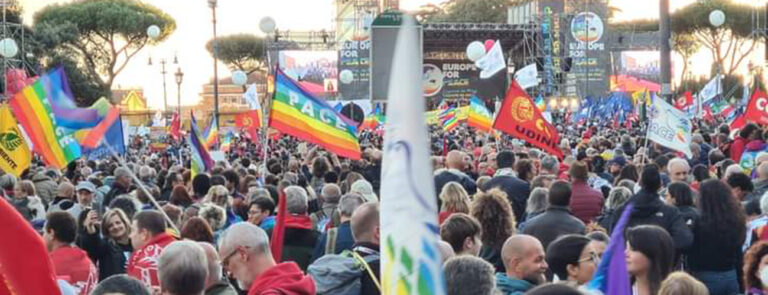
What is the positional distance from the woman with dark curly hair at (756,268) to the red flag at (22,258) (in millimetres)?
2965

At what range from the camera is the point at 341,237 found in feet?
21.3

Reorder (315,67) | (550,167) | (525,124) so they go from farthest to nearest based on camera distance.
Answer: (315,67)
(525,124)
(550,167)

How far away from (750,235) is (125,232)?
12.8 feet

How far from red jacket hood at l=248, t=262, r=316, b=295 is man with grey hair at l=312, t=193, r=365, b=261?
1663 mm

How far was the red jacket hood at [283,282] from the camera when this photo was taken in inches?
178

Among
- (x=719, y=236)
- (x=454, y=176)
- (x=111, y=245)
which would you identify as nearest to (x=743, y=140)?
(x=454, y=176)

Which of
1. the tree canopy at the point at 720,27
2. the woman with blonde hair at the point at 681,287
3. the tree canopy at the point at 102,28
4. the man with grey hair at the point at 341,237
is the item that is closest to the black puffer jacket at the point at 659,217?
the man with grey hair at the point at 341,237

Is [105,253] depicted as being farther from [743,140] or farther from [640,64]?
[640,64]

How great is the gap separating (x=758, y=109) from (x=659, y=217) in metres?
11.4

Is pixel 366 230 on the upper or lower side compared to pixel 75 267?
upper

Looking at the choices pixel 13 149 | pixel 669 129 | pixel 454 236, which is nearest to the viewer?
pixel 454 236

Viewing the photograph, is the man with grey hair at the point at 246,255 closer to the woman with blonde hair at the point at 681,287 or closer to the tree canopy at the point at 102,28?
the woman with blonde hair at the point at 681,287

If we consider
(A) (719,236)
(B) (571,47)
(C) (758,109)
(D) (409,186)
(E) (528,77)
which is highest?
(B) (571,47)

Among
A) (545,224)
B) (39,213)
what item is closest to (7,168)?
(39,213)
